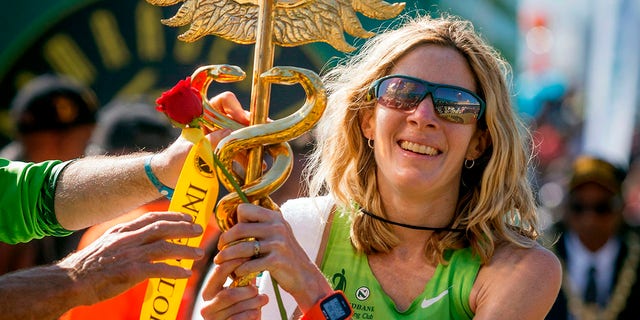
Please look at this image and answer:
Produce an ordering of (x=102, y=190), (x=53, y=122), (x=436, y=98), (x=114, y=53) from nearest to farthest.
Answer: (x=436, y=98) → (x=102, y=190) → (x=53, y=122) → (x=114, y=53)

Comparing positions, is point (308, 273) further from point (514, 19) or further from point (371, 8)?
point (514, 19)

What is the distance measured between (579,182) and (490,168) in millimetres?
2744

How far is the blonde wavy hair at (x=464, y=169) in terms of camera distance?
9.50ft

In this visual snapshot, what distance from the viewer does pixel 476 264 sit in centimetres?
283

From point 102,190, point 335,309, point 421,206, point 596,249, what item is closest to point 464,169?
point 421,206

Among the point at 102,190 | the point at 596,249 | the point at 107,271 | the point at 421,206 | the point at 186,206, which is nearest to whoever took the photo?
the point at 107,271

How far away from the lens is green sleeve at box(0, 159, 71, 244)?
3.06 metres

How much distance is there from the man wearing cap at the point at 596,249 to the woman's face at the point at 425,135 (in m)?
2.62

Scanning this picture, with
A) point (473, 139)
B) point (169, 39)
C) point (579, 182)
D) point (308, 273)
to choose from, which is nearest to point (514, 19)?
point (579, 182)

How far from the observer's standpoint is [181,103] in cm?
260

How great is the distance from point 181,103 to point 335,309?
0.63m

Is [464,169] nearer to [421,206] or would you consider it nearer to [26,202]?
[421,206]

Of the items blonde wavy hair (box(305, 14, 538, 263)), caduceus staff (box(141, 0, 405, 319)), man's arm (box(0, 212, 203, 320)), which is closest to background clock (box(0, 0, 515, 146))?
blonde wavy hair (box(305, 14, 538, 263))

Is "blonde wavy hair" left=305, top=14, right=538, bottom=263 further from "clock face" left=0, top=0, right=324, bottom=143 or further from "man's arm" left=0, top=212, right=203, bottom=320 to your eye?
"clock face" left=0, top=0, right=324, bottom=143
